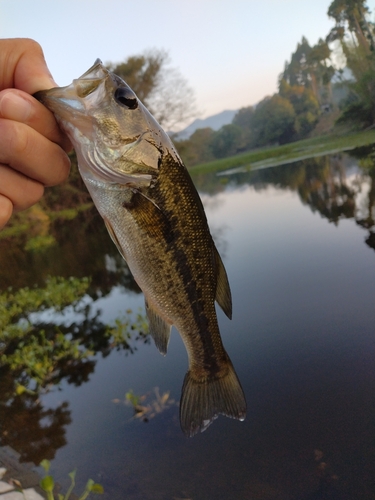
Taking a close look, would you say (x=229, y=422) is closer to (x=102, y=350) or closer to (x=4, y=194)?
(x=102, y=350)

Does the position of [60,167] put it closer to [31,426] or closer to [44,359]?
[31,426]

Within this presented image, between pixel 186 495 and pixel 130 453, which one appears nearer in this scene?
pixel 186 495

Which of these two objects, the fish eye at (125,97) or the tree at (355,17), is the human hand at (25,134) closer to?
the fish eye at (125,97)

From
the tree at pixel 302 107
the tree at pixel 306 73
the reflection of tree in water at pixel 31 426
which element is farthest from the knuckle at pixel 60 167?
the tree at pixel 306 73

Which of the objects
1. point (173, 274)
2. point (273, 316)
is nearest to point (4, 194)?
point (173, 274)

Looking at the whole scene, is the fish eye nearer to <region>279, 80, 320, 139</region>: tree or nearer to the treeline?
the treeline

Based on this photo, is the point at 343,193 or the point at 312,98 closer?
the point at 343,193

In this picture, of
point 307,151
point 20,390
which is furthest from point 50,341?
point 307,151
